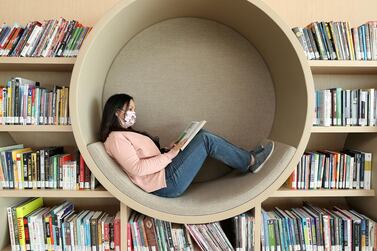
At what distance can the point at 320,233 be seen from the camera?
2.02 metres

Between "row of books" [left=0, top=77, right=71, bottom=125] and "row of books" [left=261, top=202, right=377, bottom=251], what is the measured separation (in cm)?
145

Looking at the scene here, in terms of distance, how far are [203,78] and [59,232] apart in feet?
4.65

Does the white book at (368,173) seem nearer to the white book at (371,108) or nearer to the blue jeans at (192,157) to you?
the white book at (371,108)

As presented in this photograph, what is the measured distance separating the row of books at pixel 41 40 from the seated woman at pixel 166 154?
1.37 feet

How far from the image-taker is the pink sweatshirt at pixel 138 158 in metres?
1.86

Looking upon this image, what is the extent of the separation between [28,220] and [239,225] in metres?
1.33

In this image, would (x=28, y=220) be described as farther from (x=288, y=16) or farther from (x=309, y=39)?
(x=288, y=16)

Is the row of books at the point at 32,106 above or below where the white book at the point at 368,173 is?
above

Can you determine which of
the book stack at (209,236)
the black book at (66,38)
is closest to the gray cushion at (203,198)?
the book stack at (209,236)

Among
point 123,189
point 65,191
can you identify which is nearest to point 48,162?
point 65,191

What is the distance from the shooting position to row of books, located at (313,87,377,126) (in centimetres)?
198

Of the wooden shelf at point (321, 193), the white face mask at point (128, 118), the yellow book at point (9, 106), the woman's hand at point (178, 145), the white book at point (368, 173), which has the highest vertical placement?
the yellow book at point (9, 106)

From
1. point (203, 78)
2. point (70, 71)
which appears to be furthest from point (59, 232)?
point (203, 78)

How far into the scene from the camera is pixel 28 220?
2.00 m
